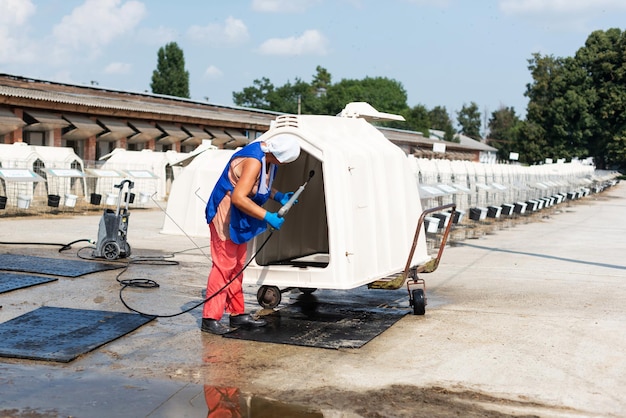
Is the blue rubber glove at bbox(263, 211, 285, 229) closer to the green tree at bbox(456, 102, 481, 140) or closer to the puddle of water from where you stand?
the puddle of water

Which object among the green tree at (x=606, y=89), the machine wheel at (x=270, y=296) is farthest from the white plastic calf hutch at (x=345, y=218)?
the green tree at (x=606, y=89)

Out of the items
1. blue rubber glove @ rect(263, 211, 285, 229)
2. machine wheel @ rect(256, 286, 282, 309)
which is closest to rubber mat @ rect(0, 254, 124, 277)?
machine wheel @ rect(256, 286, 282, 309)

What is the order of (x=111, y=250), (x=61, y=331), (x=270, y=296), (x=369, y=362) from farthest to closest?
1. (x=111, y=250)
2. (x=270, y=296)
3. (x=61, y=331)
4. (x=369, y=362)

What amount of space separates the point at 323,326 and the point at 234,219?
1.60m

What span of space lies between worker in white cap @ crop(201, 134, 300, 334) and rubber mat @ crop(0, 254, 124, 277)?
4.19 meters

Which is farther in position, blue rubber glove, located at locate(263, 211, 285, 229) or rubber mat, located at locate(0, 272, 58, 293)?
rubber mat, located at locate(0, 272, 58, 293)

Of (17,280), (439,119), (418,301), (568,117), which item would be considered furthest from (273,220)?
(439,119)

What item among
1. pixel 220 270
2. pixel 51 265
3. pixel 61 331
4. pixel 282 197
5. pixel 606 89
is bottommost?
pixel 61 331

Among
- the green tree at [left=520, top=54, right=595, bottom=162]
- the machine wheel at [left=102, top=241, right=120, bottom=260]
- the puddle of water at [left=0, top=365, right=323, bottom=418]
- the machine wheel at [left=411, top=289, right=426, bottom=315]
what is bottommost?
the puddle of water at [left=0, top=365, right=323, bottom=418]

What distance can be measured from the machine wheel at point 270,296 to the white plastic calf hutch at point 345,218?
0.04ft

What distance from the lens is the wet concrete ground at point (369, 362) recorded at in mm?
5574

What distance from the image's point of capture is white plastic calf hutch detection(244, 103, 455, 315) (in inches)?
314

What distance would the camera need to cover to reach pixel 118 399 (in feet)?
18.3

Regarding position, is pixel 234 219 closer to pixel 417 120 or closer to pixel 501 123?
pixel 417 120
